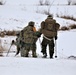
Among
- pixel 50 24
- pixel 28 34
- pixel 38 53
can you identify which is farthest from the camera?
pixel 38 53

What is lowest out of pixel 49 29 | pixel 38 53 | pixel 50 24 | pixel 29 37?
pixel 38 53

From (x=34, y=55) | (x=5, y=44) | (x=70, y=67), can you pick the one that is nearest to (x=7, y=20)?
(x=5, y=44)

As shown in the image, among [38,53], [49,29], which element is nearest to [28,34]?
[49,29]

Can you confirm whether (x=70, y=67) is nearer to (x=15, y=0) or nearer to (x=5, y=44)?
(x=5, y=44)

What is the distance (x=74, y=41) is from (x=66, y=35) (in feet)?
7.72

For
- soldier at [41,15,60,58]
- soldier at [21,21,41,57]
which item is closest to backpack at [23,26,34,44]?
soldier at [21,21,41,57]

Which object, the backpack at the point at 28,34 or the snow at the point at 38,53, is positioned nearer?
the snow at the point at 38,53

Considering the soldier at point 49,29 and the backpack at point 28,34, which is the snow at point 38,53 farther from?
the soldier at point 49,29

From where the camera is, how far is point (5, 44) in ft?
54.6

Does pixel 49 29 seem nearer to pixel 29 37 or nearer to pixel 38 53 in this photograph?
pixel 29 37

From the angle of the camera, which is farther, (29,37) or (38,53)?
(38,53)

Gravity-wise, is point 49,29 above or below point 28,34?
above

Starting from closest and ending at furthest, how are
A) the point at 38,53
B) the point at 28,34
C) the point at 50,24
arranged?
the point at 50,24
the point at 28,34
the point at 38,53

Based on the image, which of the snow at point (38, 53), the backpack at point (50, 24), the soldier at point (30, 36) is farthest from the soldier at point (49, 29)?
the snow at point (38, 53)
